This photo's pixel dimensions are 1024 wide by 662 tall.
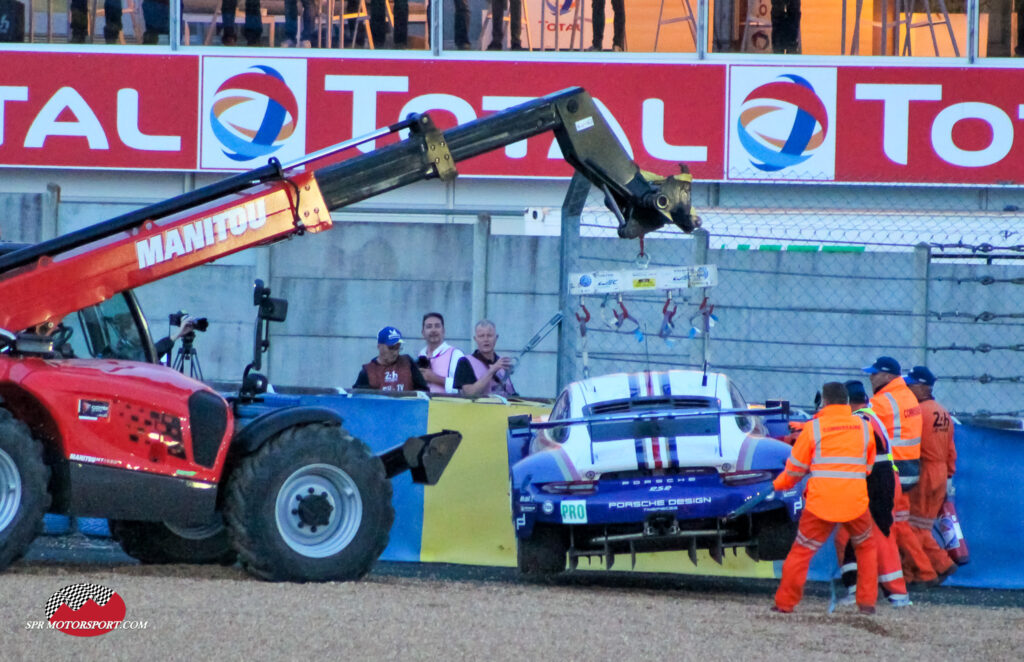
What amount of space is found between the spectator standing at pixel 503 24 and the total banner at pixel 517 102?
0.43 meters

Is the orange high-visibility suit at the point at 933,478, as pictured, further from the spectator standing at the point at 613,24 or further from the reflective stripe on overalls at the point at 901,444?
the spectator standing at the point at 613,24

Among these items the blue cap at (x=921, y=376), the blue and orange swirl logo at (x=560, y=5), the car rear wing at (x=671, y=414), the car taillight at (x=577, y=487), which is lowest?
the car taillight at (x=577, y=487)

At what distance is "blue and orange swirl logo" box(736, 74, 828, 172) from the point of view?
18250 mm

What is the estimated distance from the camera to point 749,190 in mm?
18672

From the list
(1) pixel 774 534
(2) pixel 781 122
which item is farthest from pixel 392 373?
(2) pixel 781 122

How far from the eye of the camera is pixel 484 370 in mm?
12594

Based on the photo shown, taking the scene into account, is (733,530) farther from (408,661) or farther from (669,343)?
(408,661)

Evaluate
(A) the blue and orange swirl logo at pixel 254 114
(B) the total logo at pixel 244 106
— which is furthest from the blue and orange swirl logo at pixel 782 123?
(A) the blue and orange swirl logo at pixel 254 114

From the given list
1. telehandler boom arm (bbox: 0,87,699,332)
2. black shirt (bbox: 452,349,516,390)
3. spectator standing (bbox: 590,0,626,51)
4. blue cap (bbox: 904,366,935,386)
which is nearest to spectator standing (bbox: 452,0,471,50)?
spectator standing (bbox: 590,0,626,51)

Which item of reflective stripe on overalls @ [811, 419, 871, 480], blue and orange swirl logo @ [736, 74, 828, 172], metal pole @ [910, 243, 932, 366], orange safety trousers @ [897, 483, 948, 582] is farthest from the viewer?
blue and orange swirl logo @ [736, 74, 828, 172]

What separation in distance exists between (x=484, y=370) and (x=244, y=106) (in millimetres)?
7232

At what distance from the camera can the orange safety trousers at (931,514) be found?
11078 millimetres

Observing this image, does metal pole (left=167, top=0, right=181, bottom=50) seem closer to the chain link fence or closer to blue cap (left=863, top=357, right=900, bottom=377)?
the chain link fence

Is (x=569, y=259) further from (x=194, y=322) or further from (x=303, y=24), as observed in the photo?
(x=303, y=24)
